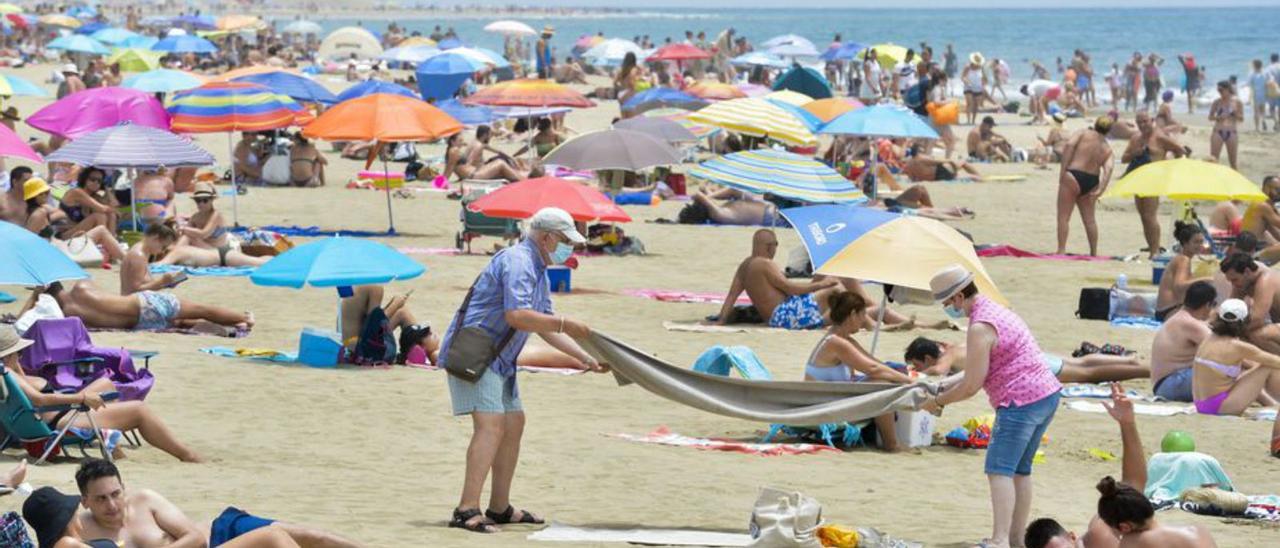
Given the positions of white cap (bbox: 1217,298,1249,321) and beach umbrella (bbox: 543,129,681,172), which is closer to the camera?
white cap (bbox: 1217,298,1249,321)

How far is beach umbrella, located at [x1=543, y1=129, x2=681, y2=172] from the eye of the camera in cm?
1636

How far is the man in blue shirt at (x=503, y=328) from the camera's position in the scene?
21.9ft

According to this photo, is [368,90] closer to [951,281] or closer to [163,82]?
[163,82]

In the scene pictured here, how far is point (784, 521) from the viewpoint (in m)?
6.49

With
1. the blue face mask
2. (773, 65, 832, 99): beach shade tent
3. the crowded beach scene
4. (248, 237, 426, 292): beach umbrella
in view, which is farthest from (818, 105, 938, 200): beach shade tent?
(248, 237, 426, 292): beach umbrella

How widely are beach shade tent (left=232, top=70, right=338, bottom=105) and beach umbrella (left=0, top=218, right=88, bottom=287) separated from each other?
42.3ft

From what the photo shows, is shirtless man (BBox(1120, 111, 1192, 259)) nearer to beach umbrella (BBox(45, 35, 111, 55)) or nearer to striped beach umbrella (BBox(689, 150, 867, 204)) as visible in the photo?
striped beach umbrella (BBox(689, 150, 867, 204))

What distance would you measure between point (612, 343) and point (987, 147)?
67.1 ft

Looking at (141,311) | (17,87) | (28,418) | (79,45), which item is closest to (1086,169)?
(141,311)

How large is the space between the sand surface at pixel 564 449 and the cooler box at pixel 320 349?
23 centimetres

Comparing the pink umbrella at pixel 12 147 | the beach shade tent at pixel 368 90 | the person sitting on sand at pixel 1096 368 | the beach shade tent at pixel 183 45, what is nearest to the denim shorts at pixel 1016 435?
the person sitting on sand at pixel 1096 368

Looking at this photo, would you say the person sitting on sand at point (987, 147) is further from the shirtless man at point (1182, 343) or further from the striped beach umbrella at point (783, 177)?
the shirtless man at point (1182, 343)

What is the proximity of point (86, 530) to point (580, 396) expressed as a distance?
4.35 metres

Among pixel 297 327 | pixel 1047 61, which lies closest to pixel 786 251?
pixel 297 327
